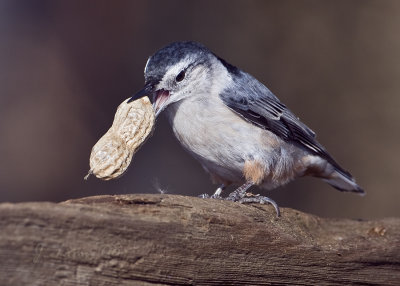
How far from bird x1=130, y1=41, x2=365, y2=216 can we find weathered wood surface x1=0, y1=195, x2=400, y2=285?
1.10 ft

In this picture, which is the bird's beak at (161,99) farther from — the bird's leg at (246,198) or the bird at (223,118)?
the bird's leg at (246,198)

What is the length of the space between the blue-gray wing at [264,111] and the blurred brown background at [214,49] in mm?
1135

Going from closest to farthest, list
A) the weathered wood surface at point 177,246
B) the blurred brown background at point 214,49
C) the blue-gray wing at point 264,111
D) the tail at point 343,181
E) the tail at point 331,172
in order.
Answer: the weathered wood surface at point 177,246, the blue-gray wing at point 264,111, the tail at point 331,172, the tail at point 343,181, the blurred brown background at point 214,49

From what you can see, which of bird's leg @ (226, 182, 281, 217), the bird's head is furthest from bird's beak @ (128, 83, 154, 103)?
bird's leg @ (226, 182, 281, 217)

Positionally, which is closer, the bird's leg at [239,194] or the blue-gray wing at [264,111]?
the bird's leg at [239,194]

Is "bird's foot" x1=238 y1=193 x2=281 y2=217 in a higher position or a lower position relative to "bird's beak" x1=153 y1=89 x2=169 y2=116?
lower

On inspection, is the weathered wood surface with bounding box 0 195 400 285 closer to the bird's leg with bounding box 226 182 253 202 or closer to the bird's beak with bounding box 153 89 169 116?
the bird's leg with bounding box 226 182 253 202

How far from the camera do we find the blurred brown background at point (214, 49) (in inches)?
149

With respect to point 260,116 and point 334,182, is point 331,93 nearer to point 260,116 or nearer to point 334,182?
point 334,182

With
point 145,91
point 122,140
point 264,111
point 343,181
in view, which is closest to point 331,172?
point 343,181

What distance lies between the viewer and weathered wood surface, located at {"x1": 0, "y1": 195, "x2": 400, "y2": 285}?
146 cm

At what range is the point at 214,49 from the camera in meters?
4.05

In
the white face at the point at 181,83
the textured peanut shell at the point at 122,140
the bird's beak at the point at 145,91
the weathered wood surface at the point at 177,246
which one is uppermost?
the white face at the point at 181,83

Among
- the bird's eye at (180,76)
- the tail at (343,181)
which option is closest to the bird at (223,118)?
the bird's eye at (180,76)
